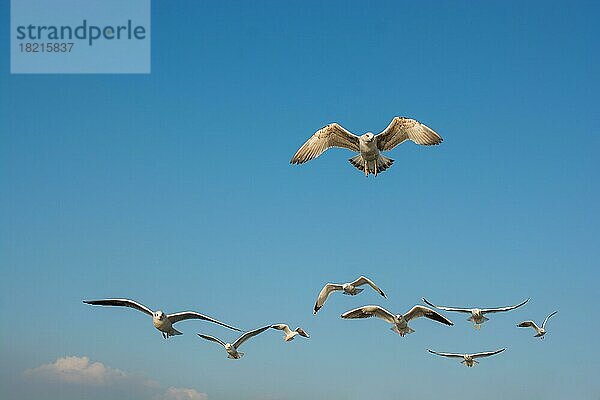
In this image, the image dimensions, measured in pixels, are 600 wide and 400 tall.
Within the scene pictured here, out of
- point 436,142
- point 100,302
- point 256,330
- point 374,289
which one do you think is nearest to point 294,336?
point 256,330

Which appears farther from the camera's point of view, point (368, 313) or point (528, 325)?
point (528, 325)

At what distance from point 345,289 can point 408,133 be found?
8.74 metres

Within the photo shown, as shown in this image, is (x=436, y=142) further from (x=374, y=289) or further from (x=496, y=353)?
(x=496, y=353)

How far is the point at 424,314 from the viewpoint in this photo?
146ft

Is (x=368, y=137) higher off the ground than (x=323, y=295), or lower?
higher

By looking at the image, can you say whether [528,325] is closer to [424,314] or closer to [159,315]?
[424,314]

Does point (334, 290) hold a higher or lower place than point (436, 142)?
lower

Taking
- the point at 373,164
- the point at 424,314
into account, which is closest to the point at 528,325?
the point at 424,314

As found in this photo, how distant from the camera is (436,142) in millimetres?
39625

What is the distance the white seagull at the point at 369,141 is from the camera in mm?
39656

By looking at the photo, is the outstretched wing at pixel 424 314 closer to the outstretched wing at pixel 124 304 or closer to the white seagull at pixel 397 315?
the white seagull at pixel 397 315

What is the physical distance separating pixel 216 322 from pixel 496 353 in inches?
683

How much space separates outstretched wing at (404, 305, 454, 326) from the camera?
43356 mm

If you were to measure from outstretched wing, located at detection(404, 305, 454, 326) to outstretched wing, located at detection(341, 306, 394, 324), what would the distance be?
0.95m
